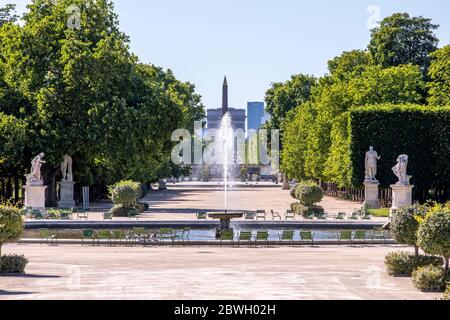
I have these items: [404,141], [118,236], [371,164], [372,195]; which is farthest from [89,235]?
[404,141]

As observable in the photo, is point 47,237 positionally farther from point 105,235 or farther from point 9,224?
point 9,224

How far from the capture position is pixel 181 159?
113750mm

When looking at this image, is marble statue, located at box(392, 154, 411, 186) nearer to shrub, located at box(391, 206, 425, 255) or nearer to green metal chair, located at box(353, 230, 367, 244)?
green metal chair, located at box(353, 230, 367, 244)

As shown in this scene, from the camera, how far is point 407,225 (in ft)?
82.3

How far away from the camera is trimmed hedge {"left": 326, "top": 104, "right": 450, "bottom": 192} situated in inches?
2520

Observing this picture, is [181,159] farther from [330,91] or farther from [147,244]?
[147,244]

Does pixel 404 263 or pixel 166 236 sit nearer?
pixel 404 263

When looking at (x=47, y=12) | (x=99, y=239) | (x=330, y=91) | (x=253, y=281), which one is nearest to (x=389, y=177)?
(x=330, y=91)

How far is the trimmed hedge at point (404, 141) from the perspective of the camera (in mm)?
64000

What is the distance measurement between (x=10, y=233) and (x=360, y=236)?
1536 centimetres

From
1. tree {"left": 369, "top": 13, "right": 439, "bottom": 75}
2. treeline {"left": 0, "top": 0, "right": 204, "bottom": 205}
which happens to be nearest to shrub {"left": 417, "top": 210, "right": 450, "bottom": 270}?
treeline {"left": 0, "top": 0, "right": 204, "bottom": 205}

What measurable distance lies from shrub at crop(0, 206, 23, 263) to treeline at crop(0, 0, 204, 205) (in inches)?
1234

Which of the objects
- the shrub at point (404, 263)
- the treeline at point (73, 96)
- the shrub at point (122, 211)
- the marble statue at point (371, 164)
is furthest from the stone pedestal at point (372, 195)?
the shrub at point (404, 263)

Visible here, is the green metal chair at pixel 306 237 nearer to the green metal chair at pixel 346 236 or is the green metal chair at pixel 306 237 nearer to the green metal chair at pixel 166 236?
the green metal chair at pixel 346 236
